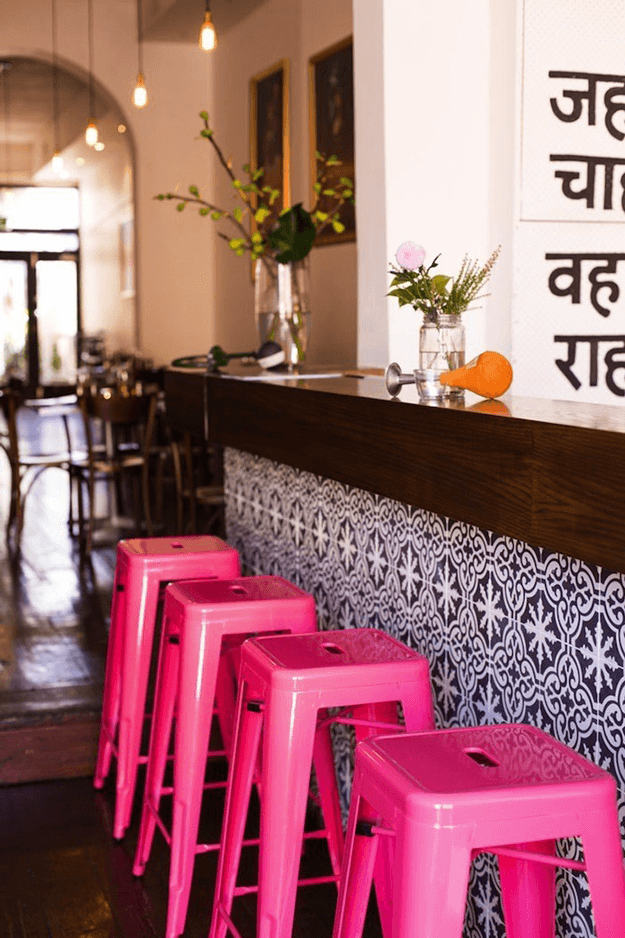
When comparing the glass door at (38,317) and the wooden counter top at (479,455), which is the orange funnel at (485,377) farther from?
the glass door at (38,317)

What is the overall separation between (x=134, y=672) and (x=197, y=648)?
579 millimetres

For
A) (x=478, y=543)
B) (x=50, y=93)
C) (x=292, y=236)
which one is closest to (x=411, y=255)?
(x=478, y=543)

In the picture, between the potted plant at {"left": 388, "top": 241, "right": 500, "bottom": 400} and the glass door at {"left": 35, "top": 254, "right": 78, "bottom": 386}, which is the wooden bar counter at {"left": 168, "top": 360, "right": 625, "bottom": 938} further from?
the glass door at {"left": 35, "top": 254, "right": 78, "bottom": 386}

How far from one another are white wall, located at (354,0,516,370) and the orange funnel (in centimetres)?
107

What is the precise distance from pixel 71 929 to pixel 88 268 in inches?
470

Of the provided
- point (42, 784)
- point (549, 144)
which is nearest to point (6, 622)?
point (42, 784)

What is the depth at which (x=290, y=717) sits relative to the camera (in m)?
1.79

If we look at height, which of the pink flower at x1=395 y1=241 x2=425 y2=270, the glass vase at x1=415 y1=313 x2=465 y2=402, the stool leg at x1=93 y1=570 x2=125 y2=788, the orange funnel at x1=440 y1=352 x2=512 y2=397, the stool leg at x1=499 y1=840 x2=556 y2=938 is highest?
the pink flower at x1=395 y1=241 x2=425 y2=270

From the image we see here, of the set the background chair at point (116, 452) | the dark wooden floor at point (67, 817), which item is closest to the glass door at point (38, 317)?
the background chair at point (116, 452)

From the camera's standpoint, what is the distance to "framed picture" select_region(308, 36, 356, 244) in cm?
585

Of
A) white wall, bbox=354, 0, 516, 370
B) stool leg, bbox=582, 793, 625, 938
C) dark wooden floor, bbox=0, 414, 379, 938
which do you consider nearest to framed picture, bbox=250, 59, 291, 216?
dark wooden floor, bbox=0, 414, 379, 938

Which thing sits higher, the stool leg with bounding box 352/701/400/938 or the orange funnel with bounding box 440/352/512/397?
the orange funnel with bounding box 440/352/512/397

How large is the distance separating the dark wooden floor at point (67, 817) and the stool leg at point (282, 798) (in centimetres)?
56

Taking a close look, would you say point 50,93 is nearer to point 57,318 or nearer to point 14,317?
point 57,318
